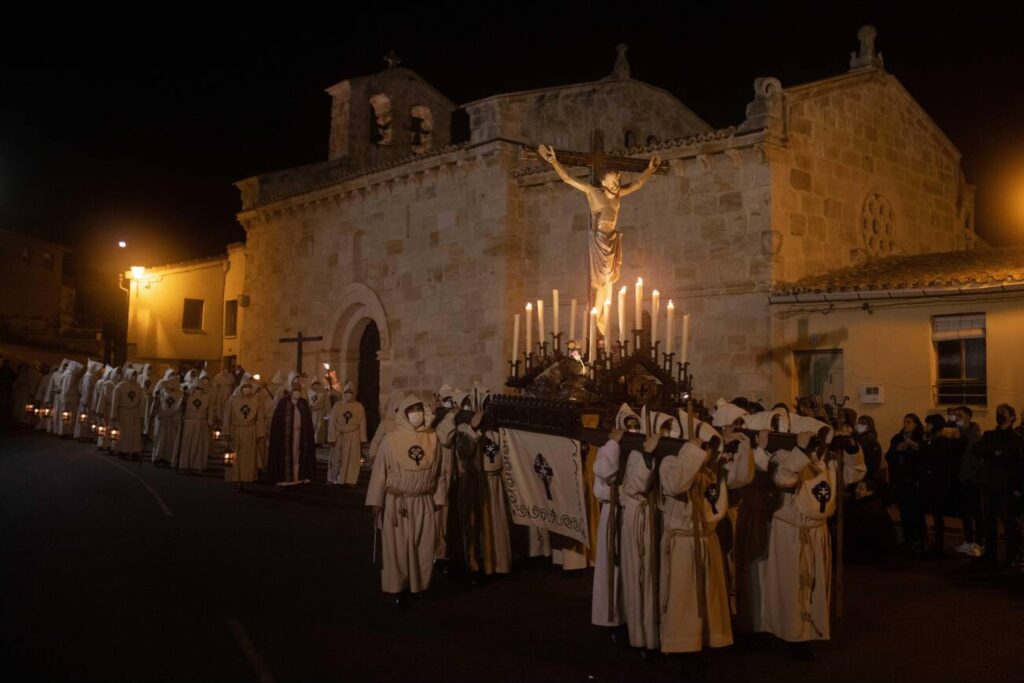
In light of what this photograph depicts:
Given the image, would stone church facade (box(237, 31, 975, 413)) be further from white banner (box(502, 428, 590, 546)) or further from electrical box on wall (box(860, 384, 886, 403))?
white banner (box(502, 428, 590, 546))

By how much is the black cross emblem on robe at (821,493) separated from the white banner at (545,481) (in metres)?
2.13

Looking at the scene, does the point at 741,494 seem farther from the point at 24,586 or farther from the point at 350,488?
the point at 350,488

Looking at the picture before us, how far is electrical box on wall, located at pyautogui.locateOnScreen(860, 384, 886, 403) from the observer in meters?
13.8

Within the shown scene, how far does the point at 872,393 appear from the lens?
13844mm

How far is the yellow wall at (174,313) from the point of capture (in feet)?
95.0

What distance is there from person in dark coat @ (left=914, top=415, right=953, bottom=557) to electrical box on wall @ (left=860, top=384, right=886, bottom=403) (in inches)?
148

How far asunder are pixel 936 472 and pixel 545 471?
4671 millimetres

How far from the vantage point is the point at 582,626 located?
7.20 metres

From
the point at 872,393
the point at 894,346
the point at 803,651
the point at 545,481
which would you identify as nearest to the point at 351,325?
the point at 872,393

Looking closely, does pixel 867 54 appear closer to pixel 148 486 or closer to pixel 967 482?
pixel 967 482

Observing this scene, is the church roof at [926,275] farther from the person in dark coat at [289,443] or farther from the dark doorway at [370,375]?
the dark doorway at [370,375]

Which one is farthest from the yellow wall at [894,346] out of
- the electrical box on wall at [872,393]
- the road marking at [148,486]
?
the road marking at [148,486]

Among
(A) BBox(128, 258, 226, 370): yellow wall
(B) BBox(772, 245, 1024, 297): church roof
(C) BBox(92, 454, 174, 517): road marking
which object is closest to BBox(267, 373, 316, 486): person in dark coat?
(C) BBox(92, 454, 174, 517): road marking

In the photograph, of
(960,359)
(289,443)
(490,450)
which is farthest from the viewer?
(289,443)
